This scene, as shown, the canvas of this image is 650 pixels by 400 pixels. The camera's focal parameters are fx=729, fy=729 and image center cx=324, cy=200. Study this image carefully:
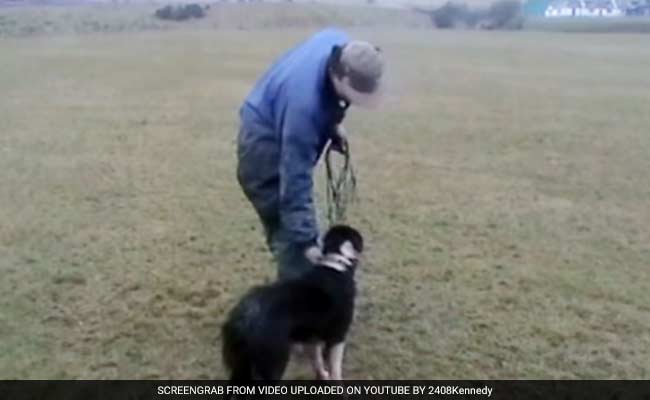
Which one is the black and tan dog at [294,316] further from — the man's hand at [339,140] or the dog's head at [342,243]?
the man's hand at [339,140]

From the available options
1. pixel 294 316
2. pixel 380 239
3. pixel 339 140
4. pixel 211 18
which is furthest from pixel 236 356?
pixel 211 18

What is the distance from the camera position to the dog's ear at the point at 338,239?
2.70m

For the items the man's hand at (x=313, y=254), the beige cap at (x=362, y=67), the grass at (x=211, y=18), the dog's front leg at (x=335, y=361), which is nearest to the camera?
the beige cap at (x=362, y=67)

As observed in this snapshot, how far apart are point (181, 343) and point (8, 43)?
20398mm

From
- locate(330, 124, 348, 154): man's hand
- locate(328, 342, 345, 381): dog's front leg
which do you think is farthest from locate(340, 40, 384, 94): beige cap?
locate(328, 342, 345, 381): dog's front leg

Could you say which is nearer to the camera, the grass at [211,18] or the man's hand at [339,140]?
the man's hand at [339,140]

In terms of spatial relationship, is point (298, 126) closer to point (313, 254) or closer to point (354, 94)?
point (354, 94)

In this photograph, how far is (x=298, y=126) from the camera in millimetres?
2422

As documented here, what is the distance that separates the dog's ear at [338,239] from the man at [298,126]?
6 centimetres

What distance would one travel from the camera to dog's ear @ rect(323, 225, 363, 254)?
8.85ft

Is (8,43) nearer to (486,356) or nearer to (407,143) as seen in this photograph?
(407,143)

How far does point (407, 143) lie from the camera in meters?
8.07
